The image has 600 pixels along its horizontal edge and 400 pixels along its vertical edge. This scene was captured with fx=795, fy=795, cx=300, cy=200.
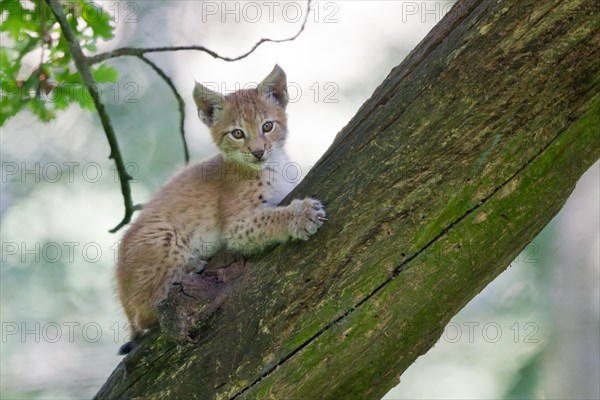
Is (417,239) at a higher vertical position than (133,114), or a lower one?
lower

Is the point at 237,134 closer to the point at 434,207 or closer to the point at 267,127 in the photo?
the point at 267,127

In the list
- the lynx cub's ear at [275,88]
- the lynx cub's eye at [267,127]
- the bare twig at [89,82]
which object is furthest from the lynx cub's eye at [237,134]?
the bare twig at [89,82]

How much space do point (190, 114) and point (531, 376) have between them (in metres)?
3.54

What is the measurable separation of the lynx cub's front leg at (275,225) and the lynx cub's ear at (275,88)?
1043mm

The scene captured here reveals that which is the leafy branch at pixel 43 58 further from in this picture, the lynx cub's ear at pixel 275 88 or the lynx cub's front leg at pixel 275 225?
the lynx cub's front leg at pixel 275 225

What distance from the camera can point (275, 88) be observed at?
4.91 meters

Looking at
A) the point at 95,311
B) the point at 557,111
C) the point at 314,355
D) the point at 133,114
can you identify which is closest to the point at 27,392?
the point at 95,311

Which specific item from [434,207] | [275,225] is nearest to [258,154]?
[275,225]

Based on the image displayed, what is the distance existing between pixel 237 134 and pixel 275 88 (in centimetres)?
43

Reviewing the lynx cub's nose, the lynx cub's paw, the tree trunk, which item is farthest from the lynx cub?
the tree trunk

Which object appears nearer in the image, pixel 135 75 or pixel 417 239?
pixel 417 239

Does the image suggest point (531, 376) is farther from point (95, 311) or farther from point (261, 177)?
point (95, 311)

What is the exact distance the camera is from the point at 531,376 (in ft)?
21.0

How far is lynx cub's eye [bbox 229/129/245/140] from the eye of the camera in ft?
15.4
